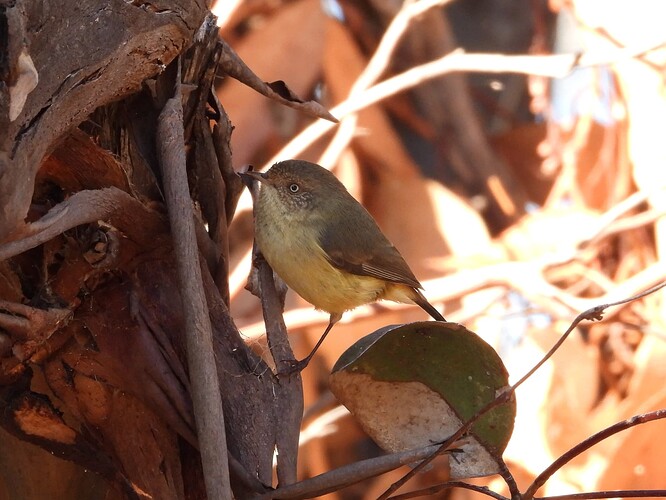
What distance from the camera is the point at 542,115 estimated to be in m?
4.32

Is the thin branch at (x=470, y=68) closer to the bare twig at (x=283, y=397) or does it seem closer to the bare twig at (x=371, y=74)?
the bare twig at (x=371, y=74)

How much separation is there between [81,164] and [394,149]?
3210 mm

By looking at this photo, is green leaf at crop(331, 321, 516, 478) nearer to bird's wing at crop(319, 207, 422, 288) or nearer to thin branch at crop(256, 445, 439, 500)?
thin branch at crop(256, 445, 439, 500)

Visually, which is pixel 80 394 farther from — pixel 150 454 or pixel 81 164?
pixel 81 164

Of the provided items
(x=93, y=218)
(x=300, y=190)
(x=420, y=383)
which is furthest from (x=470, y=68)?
(x=93, y=218)

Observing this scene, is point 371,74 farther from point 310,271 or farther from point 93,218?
point 93,218

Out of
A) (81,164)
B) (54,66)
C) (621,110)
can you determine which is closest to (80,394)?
→ (81,164)

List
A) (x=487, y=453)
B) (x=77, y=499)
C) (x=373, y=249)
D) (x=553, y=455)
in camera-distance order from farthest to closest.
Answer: (x=553, y=455)
(x=373, y=249)
(x=77, y=499)
(x=487, y=453)

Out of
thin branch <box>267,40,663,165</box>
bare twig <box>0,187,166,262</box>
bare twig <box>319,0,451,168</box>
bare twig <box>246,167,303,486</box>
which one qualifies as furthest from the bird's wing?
bare twig <box>0,187,166,262</box>

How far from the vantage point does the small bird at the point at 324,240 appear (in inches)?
92.7

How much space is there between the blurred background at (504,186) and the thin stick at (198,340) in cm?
141

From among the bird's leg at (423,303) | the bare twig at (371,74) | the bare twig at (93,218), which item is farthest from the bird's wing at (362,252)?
the bare twig at (93,218)

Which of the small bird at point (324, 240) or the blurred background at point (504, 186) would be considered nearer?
the small bird at point (324, 240)

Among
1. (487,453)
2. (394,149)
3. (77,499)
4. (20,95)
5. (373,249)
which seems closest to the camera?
(20,95)
